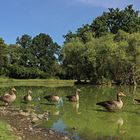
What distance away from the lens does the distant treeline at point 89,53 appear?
3307 inches

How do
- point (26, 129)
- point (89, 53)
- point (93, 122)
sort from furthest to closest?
point (89, 53)
point (93, 122)
point (26, 129)

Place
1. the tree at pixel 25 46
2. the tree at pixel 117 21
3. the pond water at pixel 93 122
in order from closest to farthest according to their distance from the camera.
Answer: the pond water at pixel 93 122, the tree at pixel 117 21, the tree at pixel 25 46

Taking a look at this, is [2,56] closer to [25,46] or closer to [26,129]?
[25,46]

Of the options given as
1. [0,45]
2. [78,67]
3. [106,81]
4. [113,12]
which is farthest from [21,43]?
[106,81]

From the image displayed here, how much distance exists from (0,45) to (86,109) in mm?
90700

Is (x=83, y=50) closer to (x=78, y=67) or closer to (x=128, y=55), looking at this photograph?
(x=78, y=67)

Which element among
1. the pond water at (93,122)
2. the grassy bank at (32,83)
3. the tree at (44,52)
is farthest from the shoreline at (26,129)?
the tree at (44,52)

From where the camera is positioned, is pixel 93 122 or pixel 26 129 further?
pixel 93 122

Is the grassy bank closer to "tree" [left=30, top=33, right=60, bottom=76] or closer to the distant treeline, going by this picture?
the distant treeline

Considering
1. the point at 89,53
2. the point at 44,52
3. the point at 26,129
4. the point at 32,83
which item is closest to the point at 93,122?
the point at 26,129

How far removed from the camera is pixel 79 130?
2055 cm

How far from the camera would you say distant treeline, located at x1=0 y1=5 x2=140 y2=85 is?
84.0 metres

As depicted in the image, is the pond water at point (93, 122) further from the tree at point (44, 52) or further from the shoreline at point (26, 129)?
the tree at point (44, 52)

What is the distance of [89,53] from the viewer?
8931 cm
